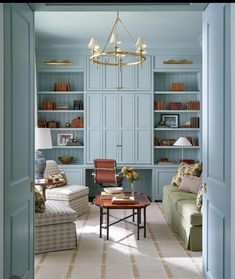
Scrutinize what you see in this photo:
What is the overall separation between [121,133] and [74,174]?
1238 mm

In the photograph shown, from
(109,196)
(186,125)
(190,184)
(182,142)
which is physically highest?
(186,125)

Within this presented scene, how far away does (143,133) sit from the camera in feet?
27.6

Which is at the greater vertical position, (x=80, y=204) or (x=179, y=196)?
(x=179, y=196)

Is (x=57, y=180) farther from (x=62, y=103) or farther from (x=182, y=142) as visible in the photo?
(x=182, y=142)

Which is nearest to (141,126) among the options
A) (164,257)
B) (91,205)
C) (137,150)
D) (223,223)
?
(137,150)

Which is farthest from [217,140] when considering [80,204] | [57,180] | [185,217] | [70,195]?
[57,180]

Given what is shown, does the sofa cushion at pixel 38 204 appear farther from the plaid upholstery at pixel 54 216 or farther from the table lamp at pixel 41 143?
the table lamp at pixel 41 143

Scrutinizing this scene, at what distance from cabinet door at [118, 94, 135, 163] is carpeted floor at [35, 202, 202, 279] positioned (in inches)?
104

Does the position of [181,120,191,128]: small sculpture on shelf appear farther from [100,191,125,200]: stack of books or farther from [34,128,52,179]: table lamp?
[34,128,52,179]: table lamp

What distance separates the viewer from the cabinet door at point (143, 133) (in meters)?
8.39

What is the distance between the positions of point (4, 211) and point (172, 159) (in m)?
6.54

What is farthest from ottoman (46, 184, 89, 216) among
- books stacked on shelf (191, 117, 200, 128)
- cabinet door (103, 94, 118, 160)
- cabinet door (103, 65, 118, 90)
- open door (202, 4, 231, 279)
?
open door (202, 4, 231, 279)

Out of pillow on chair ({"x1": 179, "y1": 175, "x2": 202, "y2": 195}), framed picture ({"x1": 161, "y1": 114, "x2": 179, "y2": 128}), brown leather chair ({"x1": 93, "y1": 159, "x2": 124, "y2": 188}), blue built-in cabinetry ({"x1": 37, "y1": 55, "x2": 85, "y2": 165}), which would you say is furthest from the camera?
framed picture ({"x1": 161, "y1": 114, "x2": 179, "y2": 128})

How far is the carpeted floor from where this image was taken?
404cm
